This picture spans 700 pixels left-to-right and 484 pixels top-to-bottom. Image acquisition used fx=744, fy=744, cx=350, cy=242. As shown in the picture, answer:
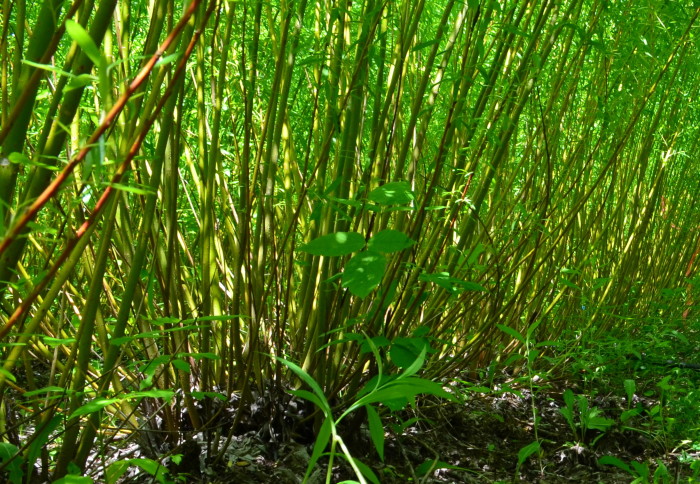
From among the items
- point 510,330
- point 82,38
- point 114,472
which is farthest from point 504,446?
point 82,38

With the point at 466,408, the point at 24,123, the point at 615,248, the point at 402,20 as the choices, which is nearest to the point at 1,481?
the point at 24,123

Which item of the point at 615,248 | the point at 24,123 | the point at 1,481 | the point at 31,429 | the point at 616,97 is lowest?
the point at 31,429

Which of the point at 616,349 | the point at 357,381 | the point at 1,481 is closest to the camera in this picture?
the point at 1,481

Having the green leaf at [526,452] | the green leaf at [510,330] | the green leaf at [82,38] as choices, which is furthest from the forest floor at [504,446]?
the green leaf at [82,38]

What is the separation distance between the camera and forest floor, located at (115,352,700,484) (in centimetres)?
157

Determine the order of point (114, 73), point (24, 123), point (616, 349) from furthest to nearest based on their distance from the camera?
point (616, 349), point (114, 73), point (24, 123)

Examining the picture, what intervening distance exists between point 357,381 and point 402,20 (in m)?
0.78

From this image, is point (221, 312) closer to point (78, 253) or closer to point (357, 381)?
point (357, 381)

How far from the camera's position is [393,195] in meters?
1.26

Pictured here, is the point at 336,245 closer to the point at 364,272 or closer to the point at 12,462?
the point at 364,272

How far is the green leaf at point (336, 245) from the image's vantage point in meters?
1.24

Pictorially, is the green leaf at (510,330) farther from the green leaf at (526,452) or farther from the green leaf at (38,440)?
the green leaf at (38,440)

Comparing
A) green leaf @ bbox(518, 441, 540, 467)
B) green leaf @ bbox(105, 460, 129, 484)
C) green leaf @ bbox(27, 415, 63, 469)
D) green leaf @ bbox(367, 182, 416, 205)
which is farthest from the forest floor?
green leaf @ bbox(367, 182, 416, 205)

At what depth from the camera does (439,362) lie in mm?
2059
